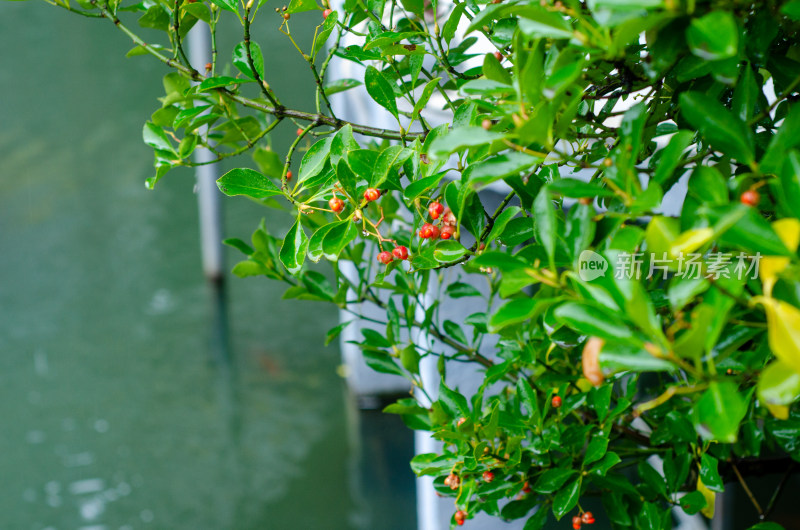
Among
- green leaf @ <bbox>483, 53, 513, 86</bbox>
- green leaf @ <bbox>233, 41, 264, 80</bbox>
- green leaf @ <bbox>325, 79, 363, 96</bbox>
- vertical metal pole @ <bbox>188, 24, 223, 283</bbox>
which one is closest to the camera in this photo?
green leaf @ <bbox>483, 53, 513, 86</bbox>

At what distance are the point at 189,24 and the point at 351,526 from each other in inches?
65.1

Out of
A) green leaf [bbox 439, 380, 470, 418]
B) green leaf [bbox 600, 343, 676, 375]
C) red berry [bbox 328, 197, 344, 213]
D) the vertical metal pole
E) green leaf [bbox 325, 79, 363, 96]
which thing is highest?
the vertical metal pole

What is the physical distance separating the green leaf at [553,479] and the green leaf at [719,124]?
0.36 metres

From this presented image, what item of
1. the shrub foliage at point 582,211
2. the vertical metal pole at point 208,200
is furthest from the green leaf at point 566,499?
the vertical metal pole at point 208,200

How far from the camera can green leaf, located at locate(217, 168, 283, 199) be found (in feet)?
1.88

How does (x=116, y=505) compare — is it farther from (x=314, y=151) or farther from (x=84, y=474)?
(x=314, y=151)

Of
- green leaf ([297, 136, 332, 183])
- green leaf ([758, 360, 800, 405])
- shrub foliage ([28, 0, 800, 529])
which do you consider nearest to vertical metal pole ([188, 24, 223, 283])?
shrub foliage ([28, 0, 800, 529])

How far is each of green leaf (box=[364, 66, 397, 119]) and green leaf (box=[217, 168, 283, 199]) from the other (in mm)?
119

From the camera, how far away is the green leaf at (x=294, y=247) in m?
0.56

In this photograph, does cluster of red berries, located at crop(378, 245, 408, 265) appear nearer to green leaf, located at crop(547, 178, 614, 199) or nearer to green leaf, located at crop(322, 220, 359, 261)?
green leaf, located at crop(322, 220, 359, 261)

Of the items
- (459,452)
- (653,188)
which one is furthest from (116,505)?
(653,188)

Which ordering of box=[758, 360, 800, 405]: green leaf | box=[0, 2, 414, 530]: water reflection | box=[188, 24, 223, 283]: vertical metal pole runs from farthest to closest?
box=[188, 24, 223, 283]: vertical metal pole, box=[0, 2, 414, 530]: water reflection, box=[758, 360, 800, 405]: green leaf

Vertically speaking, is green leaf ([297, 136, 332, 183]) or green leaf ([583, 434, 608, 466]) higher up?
green leaf ([297, 136, 332, 183])

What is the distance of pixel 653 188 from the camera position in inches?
15.1
